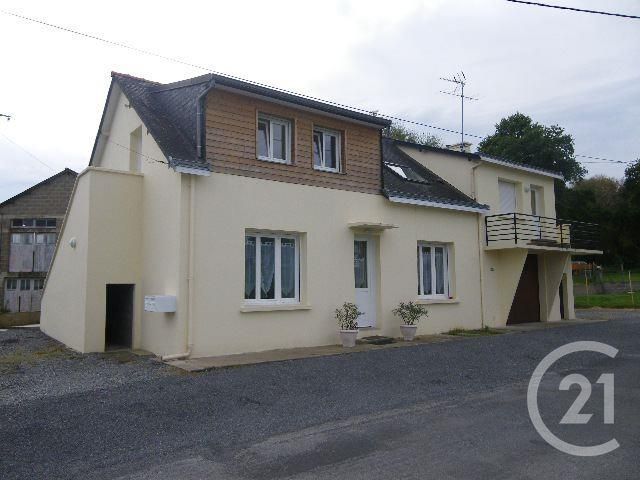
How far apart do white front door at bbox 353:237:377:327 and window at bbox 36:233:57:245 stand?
64.1ft

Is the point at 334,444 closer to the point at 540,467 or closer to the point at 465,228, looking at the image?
the point at 540,467

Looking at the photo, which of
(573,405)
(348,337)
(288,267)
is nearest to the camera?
(573,405)

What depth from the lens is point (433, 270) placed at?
49.4ft

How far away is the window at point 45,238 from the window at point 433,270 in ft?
65.5

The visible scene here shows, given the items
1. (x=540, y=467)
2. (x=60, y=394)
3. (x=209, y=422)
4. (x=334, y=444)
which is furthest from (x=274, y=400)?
(x=540, y=467)

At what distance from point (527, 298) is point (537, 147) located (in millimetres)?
32548

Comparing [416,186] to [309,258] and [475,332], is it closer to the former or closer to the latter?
[475,332]

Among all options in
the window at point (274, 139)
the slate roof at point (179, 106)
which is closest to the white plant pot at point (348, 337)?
the window at point (274, 139)

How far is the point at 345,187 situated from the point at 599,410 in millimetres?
7664

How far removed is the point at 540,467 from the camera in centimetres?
464

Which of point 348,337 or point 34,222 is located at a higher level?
point 34,222

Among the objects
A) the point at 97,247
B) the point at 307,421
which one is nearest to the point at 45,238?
the point at 97,247

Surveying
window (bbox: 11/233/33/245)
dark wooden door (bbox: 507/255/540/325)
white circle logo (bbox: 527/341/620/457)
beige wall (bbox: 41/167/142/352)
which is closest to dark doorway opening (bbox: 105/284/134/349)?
beige wall (bbox: 41/167/142/352)

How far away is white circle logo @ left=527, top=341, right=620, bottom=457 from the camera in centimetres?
512
